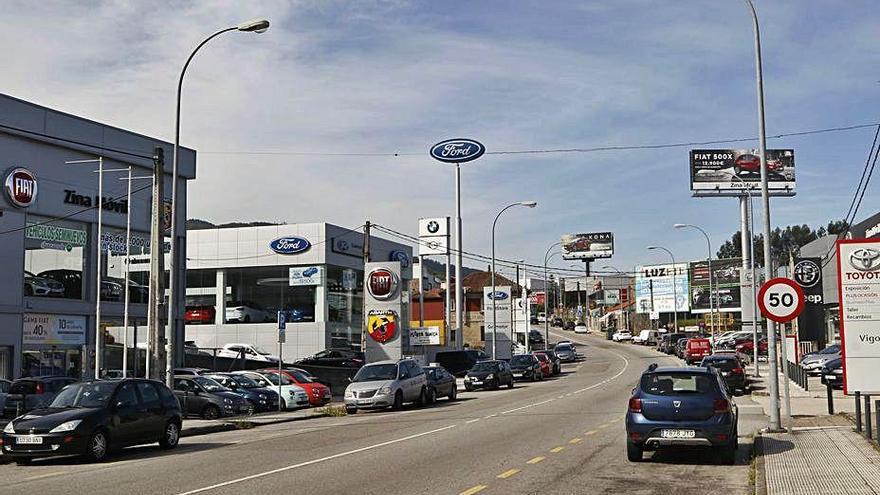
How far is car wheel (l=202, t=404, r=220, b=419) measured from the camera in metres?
27.9

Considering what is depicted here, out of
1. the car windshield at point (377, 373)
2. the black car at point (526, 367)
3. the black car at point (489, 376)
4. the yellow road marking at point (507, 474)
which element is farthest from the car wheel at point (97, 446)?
the black car at point (526, 367)

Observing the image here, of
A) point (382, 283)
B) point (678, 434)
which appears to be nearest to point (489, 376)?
point (382, 283)

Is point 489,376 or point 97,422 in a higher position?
point 97,422

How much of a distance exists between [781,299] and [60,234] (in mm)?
29995

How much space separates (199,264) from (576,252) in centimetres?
10605

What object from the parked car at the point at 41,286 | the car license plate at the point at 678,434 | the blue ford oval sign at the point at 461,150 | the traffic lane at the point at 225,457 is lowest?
the traffic lane at the point at 225,457

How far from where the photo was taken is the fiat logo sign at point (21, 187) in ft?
117

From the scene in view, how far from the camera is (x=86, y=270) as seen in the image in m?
39.7

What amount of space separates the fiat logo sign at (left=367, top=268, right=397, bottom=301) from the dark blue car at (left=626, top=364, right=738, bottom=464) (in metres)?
30.8

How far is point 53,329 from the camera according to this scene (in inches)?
1483

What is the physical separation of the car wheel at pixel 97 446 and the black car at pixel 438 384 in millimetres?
16870

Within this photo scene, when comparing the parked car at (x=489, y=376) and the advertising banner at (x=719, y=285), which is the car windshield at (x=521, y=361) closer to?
the parked car at (x=489, y=376)

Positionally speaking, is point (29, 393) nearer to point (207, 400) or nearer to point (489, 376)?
point (207, 400)

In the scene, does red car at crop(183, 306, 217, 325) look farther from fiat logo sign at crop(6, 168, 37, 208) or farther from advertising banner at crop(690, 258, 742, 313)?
advertising banner at crop(690, 258, 742, 313)
